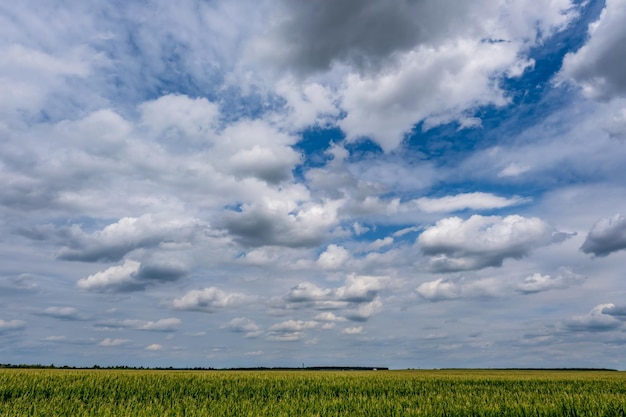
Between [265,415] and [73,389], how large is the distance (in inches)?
569

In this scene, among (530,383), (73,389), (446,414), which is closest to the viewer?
(446,414)

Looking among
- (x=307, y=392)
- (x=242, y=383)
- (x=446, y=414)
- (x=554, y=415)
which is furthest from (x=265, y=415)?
(x=242, y=383)

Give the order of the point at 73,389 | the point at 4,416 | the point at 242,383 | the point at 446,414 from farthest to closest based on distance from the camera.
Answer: the point at 242,383, the point at 73,389, the point at 446,414, the point at 4,416

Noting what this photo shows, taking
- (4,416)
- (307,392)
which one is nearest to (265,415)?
(4,416)

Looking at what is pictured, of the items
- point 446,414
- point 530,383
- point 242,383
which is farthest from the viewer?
point 530,383

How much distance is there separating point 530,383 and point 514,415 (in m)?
20.6

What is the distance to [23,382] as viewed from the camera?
78.0 ft

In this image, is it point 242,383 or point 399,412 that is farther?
point 242,383

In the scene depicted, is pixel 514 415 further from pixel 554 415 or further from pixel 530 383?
pixel 530 383

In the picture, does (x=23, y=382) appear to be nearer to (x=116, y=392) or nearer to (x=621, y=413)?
(x=116, y=392)

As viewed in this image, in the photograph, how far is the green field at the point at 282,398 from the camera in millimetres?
15430

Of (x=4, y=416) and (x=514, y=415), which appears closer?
(x=4, y=416)

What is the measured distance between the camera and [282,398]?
22.4m

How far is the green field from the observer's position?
50.6ft
